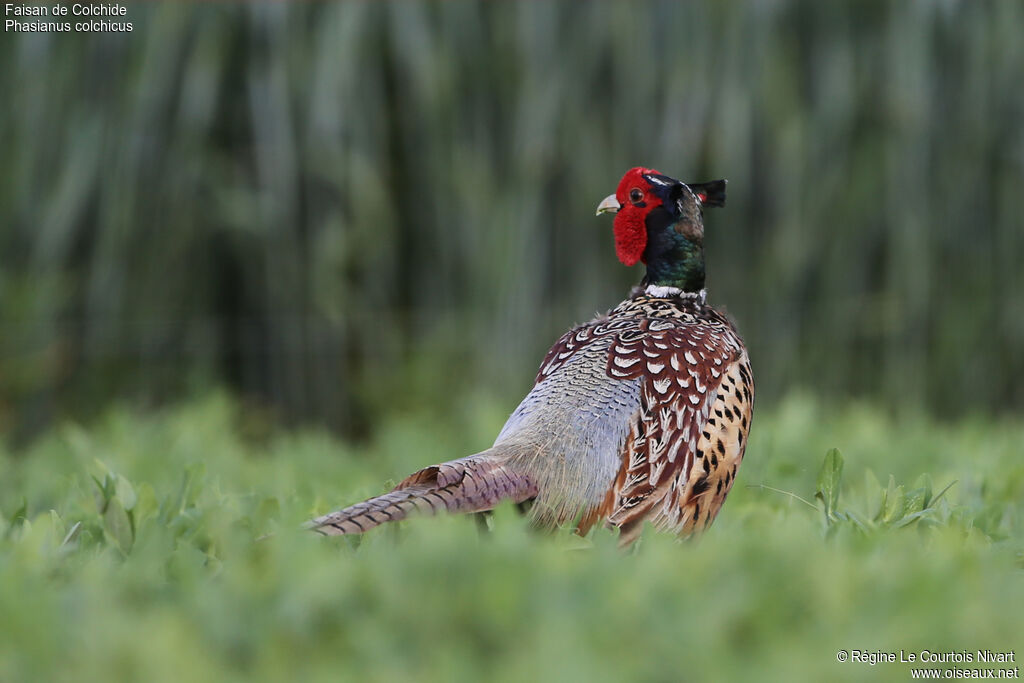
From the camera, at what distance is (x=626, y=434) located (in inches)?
130

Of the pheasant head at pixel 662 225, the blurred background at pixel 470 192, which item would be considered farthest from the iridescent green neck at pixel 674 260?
the blurred background at pixel 470 192

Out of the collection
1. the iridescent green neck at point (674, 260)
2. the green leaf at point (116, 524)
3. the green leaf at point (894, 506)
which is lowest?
the green leaf at point (894, 506)

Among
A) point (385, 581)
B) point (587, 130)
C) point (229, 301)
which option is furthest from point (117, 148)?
point (385, 581)

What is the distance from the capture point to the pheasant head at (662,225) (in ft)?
12.4

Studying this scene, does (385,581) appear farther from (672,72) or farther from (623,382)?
(672,72)

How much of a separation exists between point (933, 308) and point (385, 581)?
6.29 metres

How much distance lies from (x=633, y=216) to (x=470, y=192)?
147 inches

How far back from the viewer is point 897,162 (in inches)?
293

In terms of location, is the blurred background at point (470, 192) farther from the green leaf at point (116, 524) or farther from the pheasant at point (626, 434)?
the green leaf at point (116, 524)

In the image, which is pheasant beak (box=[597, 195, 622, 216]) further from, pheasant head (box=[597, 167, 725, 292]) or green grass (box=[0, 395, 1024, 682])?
green grass (box=[0, 395, 1024, 682])

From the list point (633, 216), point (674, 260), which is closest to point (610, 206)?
point (633, 216)

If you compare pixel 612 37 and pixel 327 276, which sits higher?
pixel 612 37

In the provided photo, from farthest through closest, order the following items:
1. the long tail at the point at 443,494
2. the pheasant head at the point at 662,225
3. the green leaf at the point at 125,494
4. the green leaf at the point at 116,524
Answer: the pheasant head at the point at 662,225 → the green leaf at the point at 125,494 → the green leaf at the point at 116,524 → the long tail at the point at 443,494

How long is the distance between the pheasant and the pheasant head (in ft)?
0.07
